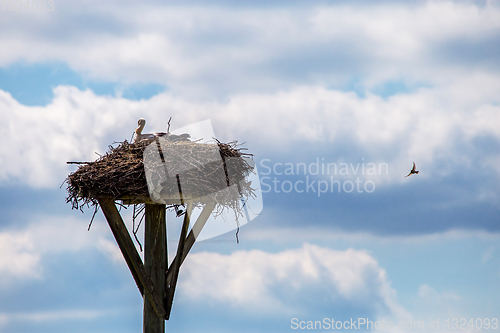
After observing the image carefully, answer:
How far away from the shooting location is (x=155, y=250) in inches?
325

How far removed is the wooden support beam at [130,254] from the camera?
8055 millimetres

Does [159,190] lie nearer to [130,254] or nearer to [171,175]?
[171,175]

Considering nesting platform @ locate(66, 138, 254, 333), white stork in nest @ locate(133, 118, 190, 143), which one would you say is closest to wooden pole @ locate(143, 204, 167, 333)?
nesting platform @ locate(66, 138, 254, 333)

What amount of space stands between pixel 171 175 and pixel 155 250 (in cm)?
125

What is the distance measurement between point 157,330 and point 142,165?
2370 mm

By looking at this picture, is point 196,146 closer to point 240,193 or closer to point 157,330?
point 240,193

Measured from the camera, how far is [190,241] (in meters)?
8.45

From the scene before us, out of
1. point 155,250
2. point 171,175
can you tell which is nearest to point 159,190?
point 171,175

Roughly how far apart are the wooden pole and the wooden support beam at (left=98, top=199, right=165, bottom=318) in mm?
124

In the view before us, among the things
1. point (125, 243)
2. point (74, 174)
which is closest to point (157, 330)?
point (125, 243)

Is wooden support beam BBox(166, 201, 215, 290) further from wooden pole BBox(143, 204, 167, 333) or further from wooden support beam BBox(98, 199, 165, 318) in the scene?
wooden support beam BBox(98, 199, 165, 318)

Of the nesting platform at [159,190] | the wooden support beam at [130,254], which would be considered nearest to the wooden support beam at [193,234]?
the nesting platform at [159,190]

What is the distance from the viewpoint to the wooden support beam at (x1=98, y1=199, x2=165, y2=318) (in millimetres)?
8055

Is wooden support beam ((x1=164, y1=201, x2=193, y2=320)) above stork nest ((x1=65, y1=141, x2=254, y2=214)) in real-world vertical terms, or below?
below
